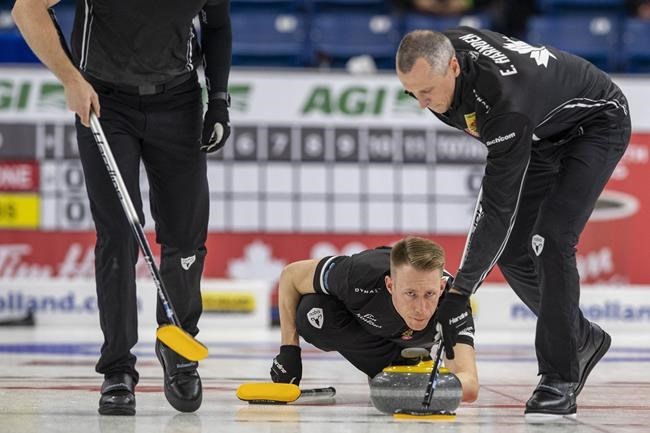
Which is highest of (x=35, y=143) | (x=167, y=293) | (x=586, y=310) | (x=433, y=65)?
(x=433, y=65)

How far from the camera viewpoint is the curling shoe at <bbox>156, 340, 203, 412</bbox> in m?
4.11

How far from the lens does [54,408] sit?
13.4 ft

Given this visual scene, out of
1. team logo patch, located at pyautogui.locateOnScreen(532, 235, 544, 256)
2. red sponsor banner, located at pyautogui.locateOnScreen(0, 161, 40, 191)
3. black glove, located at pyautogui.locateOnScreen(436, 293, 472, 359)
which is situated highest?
team logo patch, located at pyautogui.locateOnScreen(532, 235, 544, 256)

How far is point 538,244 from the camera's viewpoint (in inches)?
167

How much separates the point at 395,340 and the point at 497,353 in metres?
3.07

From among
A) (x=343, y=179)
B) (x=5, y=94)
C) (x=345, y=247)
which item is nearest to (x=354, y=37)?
(x=343, y=179)

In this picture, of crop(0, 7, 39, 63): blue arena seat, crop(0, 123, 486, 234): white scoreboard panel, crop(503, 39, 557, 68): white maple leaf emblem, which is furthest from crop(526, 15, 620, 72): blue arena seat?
crop(503, 39, 557, 68): white maple leaf emblem

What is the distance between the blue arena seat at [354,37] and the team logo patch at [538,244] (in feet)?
21.6

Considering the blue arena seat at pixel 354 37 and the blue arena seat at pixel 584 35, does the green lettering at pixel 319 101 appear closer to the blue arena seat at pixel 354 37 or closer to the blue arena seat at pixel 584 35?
the blue arena seat at pixel 354 37

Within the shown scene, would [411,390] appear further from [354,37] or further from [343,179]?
[354,37]

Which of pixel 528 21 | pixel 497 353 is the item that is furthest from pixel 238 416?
pixel 528 21

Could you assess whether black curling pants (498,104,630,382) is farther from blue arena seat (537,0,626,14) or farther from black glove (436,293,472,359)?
blue arena seat (537,0,626,14)

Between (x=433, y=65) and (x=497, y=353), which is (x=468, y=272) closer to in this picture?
(x=433, y=65)

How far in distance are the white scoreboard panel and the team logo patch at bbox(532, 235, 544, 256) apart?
571cm
